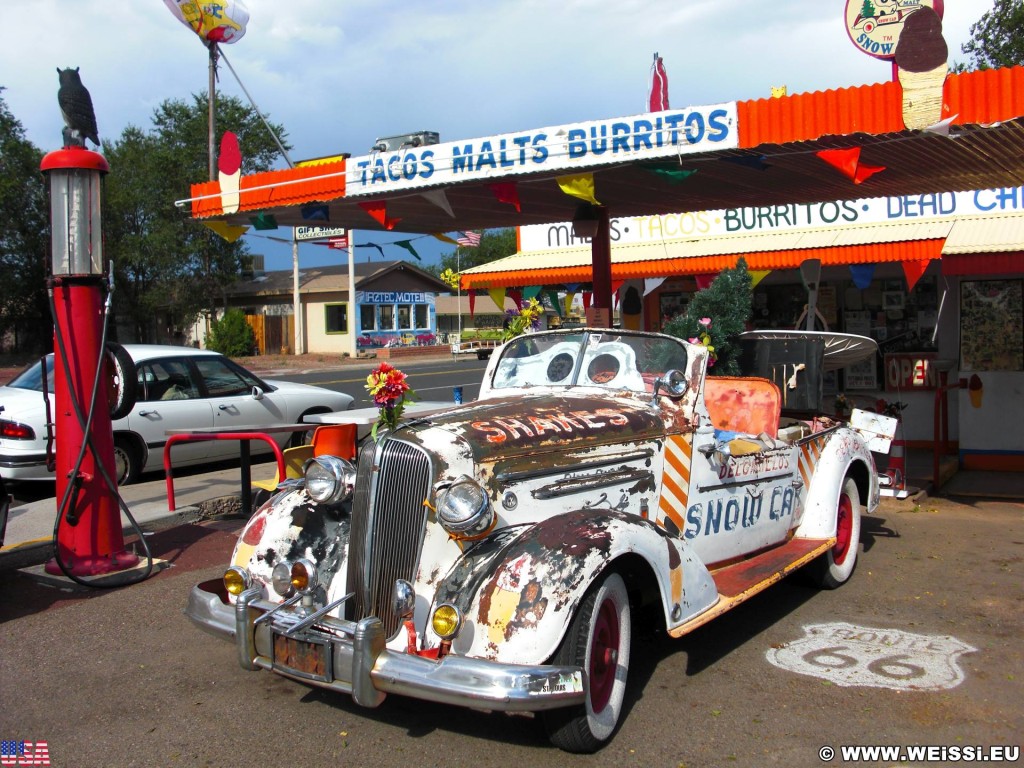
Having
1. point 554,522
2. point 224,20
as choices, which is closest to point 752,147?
point 554,522

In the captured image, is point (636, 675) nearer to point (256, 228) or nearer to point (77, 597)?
point (77, 597)

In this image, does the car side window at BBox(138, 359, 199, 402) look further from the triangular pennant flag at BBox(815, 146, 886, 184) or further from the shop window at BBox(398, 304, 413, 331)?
the shop window at BBox(398, 304, 413, 331)

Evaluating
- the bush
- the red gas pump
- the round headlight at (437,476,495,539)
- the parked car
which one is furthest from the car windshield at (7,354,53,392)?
the bush

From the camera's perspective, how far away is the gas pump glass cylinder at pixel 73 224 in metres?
6.42

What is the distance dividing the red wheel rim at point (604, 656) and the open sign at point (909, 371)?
8.88m

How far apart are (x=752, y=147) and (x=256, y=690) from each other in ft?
17.9

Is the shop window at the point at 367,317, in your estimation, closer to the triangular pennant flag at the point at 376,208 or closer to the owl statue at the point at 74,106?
the triangular pennant flag at the point at 376,208

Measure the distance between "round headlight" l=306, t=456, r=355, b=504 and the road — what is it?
1.00 m

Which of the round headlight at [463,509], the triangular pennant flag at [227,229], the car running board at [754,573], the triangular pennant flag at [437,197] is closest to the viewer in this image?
the round headlight at [463,509]

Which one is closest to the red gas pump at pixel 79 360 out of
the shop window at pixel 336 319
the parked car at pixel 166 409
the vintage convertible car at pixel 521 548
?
the vintage convertible car at pixel 521 548

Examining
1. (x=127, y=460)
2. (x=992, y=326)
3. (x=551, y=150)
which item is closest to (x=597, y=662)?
(x=551, y=150)

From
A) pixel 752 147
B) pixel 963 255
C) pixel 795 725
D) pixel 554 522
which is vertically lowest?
pixel 795 725

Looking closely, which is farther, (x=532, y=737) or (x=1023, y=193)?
(x=1023, y=193)

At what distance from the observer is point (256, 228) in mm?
10961
